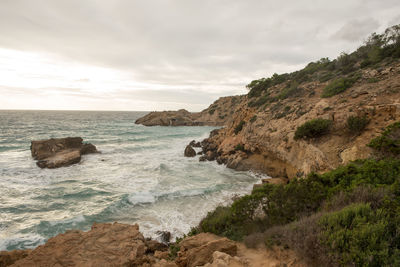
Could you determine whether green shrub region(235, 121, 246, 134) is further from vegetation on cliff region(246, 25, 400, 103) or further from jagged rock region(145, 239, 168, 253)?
jagged rock region(145, 239, 168, 253)

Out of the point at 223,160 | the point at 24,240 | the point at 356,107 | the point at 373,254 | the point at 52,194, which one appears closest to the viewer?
the point at 373,254

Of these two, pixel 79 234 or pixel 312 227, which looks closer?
pixel 312 227

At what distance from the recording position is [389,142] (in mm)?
7461

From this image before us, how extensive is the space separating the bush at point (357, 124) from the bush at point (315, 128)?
134 centimetres

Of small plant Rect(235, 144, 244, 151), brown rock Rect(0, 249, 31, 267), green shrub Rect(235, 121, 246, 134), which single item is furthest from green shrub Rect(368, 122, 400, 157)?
green shrub Rect(235, 121, 246, 134)

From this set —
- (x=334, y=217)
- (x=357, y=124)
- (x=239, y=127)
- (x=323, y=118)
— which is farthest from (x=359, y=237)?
(x=239, y=127)

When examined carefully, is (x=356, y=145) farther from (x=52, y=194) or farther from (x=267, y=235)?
(x=52, y=194)

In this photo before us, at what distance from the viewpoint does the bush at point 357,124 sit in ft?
31.6

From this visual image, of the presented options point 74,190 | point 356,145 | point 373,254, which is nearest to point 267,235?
point 373,254

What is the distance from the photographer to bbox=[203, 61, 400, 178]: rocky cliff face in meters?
9.57

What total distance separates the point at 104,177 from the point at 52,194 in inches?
154

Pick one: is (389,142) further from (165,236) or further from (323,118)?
(165,236)

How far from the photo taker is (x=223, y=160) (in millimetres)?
20281

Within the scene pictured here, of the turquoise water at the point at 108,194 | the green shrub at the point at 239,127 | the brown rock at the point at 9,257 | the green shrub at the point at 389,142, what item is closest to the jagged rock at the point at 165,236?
the turquoise water at the point at 108,194
